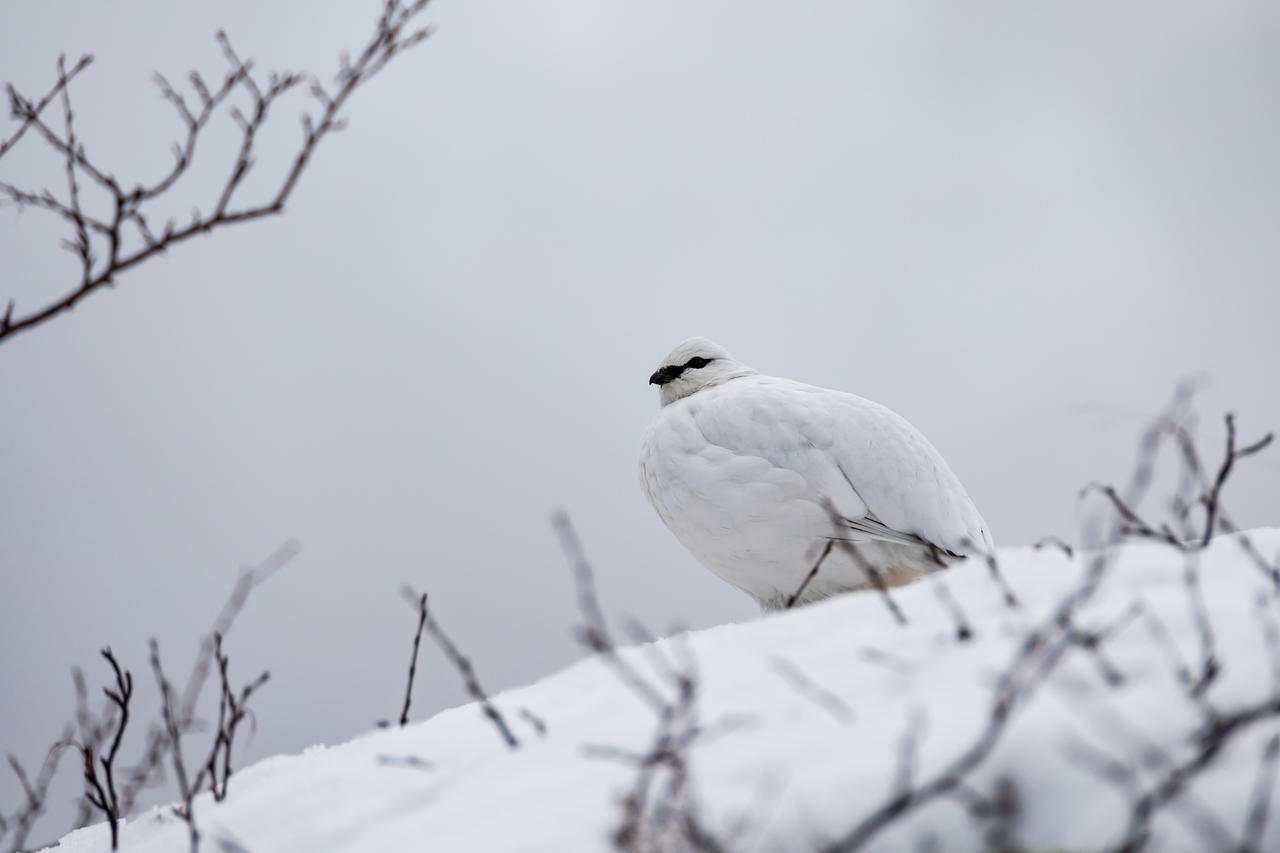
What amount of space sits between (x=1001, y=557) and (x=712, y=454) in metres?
2.37

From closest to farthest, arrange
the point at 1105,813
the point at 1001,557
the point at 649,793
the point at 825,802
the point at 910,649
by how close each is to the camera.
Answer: the point at 1105,813 < the point at 825,802 < the point at 649,793 < the point at 910,649 < the point at 1001,557

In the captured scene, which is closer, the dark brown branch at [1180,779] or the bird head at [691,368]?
the dark brown branch at [1180,779]

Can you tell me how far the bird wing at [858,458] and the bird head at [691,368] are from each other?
88cm

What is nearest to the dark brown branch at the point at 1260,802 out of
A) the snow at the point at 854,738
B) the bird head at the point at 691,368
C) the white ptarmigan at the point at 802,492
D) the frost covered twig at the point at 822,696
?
the snow at the point at 854,738

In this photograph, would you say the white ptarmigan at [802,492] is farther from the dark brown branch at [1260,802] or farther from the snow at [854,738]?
the dark brown branch at [1260,802]

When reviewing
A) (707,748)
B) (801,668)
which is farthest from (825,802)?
(801,668)

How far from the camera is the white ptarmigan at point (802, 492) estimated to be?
4.53m

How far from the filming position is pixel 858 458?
468 centimetres

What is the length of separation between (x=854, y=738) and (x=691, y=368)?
458 cm

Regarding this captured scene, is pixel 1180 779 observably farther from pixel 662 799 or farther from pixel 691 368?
pixel 691 368

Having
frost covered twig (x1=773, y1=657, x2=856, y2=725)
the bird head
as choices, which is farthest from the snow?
the bird head

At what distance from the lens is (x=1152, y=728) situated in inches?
53.8

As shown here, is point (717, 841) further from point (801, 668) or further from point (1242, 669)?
point (1242, 669)

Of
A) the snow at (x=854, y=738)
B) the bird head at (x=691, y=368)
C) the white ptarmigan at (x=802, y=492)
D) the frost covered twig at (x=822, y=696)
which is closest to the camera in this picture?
the snow at (x=854, y=738)
